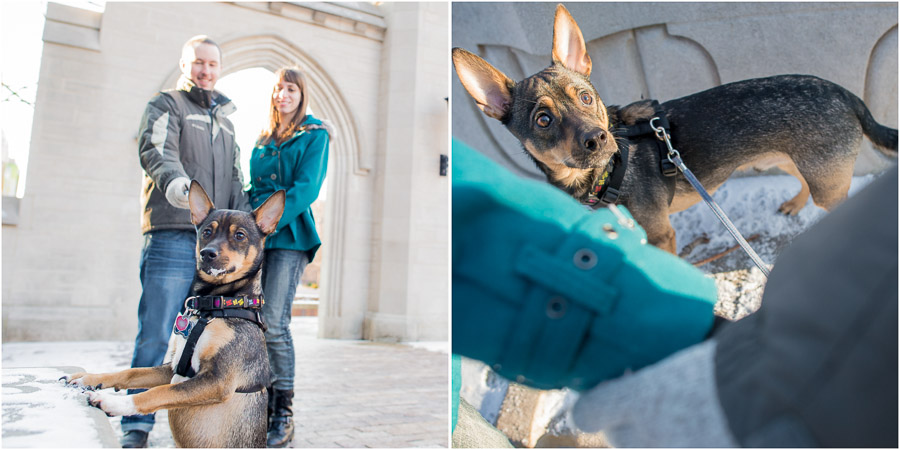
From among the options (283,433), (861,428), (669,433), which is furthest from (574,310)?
(283,433)

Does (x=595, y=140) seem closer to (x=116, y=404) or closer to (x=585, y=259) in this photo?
(x=585, y=259)

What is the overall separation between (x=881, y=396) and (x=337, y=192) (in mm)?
5861

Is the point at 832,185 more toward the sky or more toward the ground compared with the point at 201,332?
more toward the sky

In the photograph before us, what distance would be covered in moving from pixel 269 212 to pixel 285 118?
469 mm

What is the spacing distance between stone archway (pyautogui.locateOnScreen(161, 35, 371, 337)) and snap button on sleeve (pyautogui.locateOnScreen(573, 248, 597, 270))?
494 centimetres

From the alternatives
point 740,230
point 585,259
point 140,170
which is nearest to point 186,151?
point 585,259

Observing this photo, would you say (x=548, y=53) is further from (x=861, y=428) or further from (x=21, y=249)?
(x=21, y=249)

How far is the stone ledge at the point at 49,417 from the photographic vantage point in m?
1.05

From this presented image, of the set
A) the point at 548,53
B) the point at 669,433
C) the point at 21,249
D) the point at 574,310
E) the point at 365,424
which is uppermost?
the point at 548,53

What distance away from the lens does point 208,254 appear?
4.25 feet

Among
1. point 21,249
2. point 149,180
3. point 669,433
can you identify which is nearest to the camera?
point 669,433

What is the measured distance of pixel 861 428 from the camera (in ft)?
2.15

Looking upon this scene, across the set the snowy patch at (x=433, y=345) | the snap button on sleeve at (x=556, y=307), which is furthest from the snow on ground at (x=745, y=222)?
the snowy patch at (x=433, y=345)

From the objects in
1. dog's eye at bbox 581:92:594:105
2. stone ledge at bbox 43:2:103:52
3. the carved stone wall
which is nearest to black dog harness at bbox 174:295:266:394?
dog's eye at bbox 581:92:594:105
